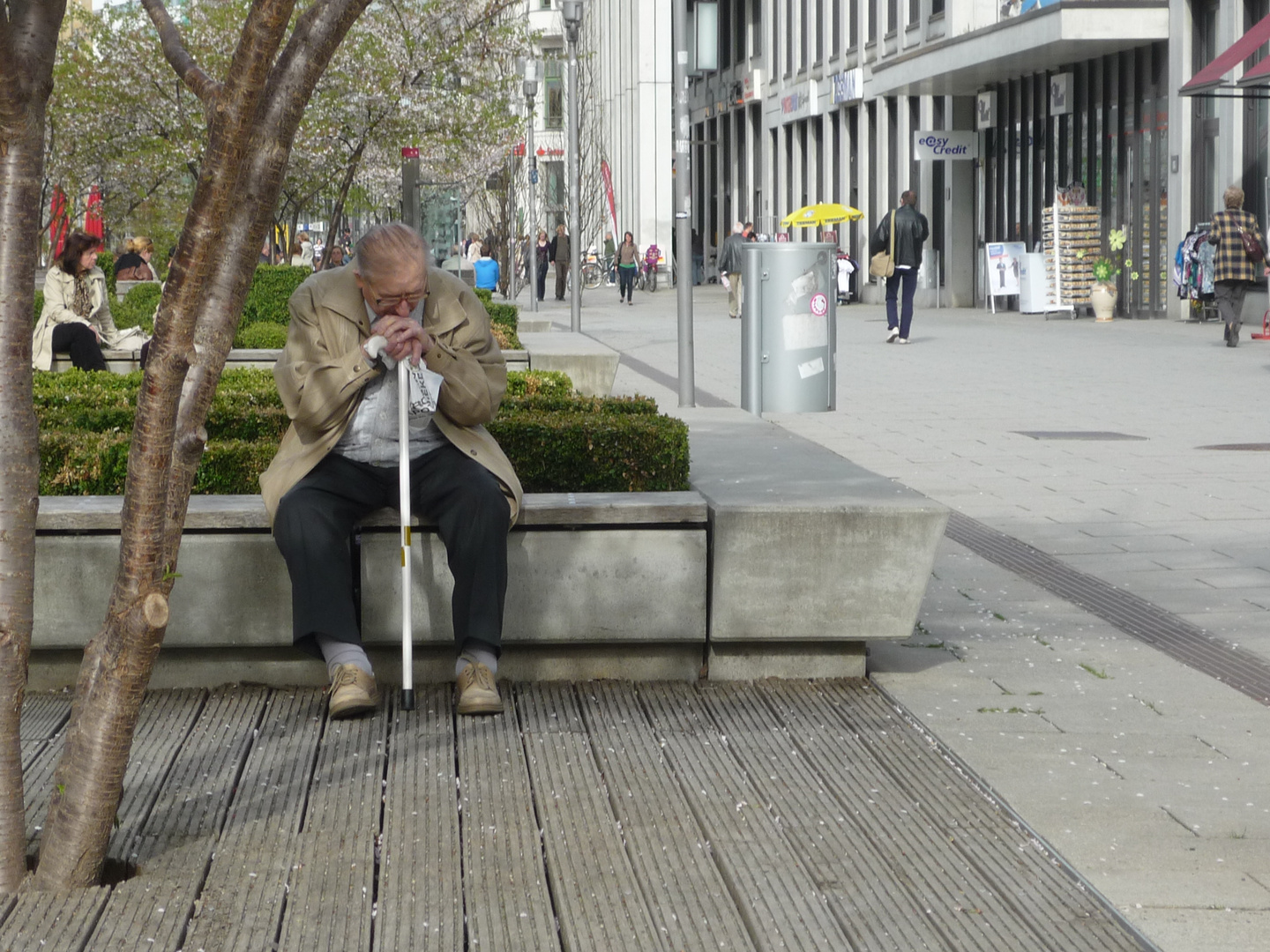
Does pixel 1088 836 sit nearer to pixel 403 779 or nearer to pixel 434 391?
pixel 403 779

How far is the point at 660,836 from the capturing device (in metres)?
4.14

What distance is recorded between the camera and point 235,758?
189 inches

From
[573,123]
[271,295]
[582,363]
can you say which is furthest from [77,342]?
[573,123]

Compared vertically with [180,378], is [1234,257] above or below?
above

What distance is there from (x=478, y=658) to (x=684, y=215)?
30.8ft

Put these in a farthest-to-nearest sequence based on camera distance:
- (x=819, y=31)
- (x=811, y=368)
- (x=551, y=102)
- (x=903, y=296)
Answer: (x=551, y=102), (x=819, y=31), (x=903, y=296), (x=811, y=368)

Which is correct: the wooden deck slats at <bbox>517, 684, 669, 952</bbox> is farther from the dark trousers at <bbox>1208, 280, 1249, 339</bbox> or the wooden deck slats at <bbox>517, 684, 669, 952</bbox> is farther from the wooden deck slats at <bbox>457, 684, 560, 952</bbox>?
the dark trousers at <bbox>1208, 280, 1249, 339</bbox>

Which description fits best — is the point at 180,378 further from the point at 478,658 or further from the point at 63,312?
the point at 63,312

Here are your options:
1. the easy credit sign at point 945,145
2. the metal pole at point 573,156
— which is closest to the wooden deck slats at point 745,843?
the metal pole at point 573,156

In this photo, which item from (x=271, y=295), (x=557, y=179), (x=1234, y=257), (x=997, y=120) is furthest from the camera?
(x=557, y=179)

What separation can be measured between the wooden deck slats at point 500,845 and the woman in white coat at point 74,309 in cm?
912

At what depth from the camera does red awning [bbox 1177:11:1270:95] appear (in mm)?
21266

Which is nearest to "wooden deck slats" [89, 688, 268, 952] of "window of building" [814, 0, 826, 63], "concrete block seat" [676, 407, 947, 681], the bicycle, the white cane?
the white cane

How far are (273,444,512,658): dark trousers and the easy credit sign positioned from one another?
1214 inches
